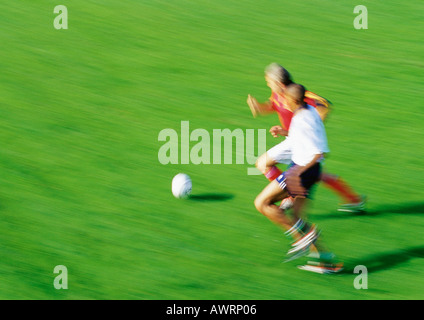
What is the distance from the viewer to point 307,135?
7426 mm

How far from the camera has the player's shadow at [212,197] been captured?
948 centimetres

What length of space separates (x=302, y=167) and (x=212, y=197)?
2307mm

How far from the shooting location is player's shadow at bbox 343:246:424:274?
797cm

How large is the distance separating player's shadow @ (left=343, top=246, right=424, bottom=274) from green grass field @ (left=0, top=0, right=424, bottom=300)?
0.08 feet

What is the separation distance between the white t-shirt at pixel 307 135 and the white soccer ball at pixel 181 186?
2245mm

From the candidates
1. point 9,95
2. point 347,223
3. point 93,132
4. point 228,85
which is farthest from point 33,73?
point 347,223

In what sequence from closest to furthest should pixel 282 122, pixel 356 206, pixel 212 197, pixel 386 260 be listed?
pixel 386 260, pixel 282 122, pixel 356 206, pixel 212 197

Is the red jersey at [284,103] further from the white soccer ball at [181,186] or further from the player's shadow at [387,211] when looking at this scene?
the white soccer ball at [181,186]

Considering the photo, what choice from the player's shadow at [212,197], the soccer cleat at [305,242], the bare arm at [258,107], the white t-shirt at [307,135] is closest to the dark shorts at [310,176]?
the white t-shirt at [307,135]

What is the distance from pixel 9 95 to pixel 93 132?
7.17ft

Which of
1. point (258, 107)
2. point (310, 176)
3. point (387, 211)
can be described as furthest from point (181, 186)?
point (387, 211)

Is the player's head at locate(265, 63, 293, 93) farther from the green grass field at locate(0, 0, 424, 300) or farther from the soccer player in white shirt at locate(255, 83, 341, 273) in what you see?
the green grass field at locate(0, 0, 424, 300)

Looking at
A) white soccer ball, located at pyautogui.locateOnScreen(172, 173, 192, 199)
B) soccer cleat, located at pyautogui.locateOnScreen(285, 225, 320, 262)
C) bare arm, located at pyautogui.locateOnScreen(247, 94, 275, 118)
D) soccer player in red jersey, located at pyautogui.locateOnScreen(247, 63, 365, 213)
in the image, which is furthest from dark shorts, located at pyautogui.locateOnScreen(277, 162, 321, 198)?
white soccer ball, located at pyautogui.locateOnScreen(172, 173, 192, 199)

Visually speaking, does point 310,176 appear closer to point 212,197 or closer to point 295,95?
point 295,95
